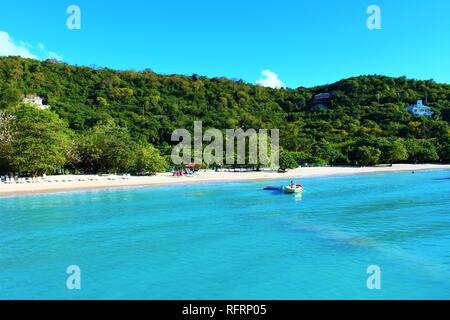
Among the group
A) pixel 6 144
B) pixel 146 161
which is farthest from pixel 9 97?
pixel 146 161

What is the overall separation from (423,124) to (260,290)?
9745cm

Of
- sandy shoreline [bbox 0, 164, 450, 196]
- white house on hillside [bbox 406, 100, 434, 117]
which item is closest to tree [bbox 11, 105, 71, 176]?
sandy shoreline [bbox 0, 164, 450, 196]

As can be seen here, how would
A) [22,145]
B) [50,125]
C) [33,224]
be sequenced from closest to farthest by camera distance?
[33,224], [22,145], [50,125]

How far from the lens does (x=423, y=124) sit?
94875 mm

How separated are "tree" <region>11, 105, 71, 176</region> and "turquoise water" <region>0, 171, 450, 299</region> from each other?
42.5ft

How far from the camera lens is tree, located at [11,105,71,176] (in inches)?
1580

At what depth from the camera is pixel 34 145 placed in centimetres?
4028

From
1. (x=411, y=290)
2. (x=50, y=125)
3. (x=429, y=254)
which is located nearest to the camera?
(x=411, y=290)

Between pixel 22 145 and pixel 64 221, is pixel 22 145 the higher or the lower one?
the higher one

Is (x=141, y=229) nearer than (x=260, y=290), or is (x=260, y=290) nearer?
(x=260, y=290)

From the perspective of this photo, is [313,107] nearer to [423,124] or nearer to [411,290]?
[423,124]

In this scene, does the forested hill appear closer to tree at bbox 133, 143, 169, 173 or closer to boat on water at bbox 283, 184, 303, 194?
tree at bbox 133, 143, 169, 173

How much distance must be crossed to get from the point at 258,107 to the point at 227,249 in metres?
102

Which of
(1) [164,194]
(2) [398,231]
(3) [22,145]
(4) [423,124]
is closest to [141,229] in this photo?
(2) [398,231]
